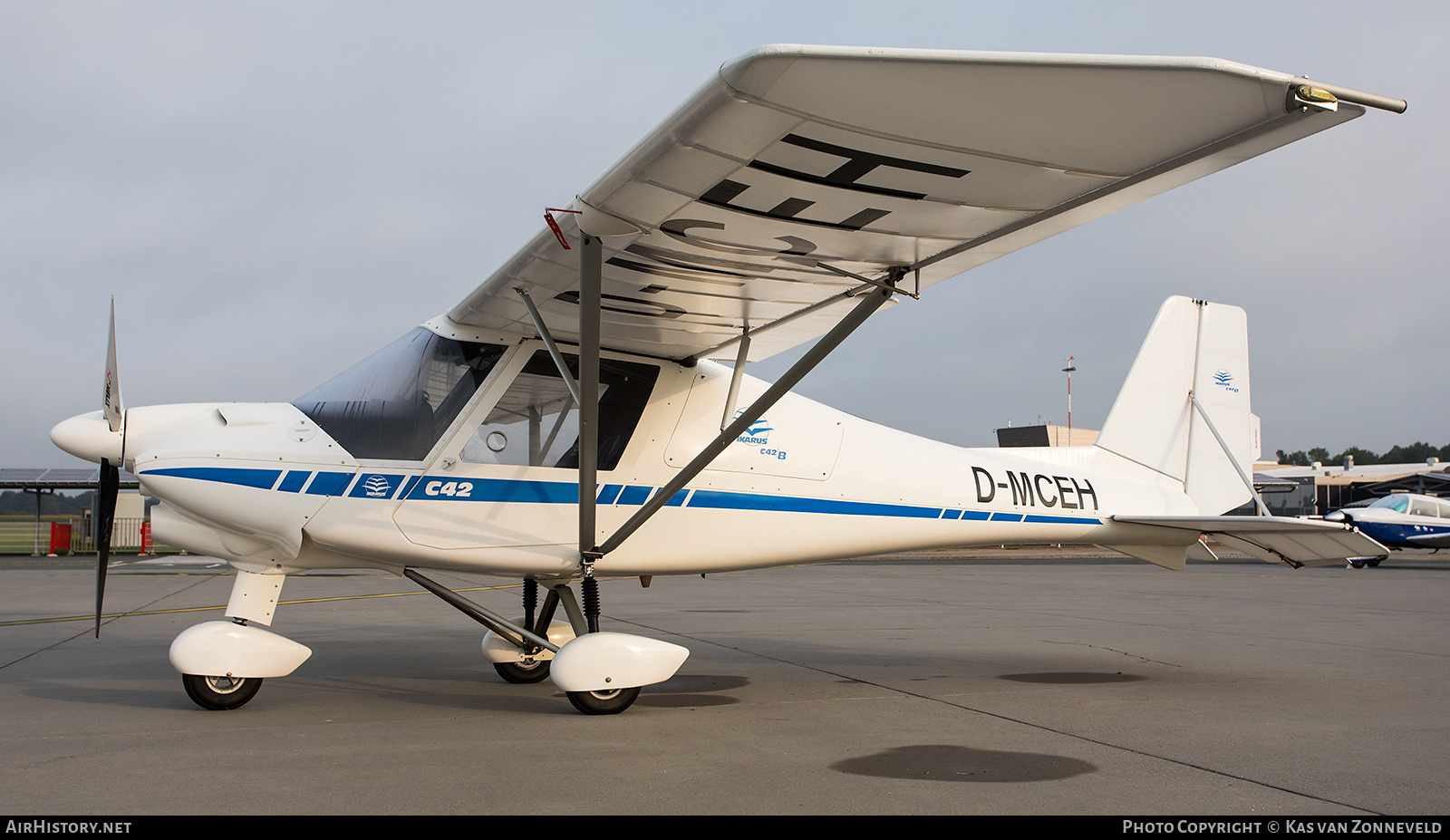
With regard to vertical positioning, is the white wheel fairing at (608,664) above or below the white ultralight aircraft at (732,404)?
below

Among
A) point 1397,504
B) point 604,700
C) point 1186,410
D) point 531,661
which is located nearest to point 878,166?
point 604,700

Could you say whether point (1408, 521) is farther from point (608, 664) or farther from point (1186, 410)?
point (608, 664)

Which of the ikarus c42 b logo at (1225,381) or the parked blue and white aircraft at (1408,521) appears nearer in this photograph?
the ikarus c42 b logo at (1225,381)

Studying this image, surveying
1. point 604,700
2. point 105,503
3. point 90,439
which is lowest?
point 604,700

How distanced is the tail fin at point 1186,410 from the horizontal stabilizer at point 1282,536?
0.89 metres

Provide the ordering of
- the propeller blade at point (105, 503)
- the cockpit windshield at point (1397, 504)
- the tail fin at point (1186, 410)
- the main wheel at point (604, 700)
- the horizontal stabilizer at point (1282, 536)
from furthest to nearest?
the cockpit windshield at point (1397, 504)
the tail fin at point (1186, 410)
the horizontal stabilizer at point (1282, 536)
the propeller blade at point (105, 503)
the main wheel at point (604, 700)

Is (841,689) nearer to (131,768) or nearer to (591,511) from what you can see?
(591,511)

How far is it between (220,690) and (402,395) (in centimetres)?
201

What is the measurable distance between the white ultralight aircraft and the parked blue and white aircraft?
72.2 feet

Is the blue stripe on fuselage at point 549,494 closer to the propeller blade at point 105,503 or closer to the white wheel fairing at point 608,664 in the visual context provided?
the propeller blade at point 105,503

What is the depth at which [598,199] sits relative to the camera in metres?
4.23

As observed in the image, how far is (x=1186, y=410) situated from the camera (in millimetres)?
8195

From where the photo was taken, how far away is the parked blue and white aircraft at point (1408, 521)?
25438mm

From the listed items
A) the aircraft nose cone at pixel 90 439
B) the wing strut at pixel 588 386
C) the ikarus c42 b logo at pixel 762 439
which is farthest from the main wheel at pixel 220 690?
the ikarus c42 b logo at pixel 762 439
